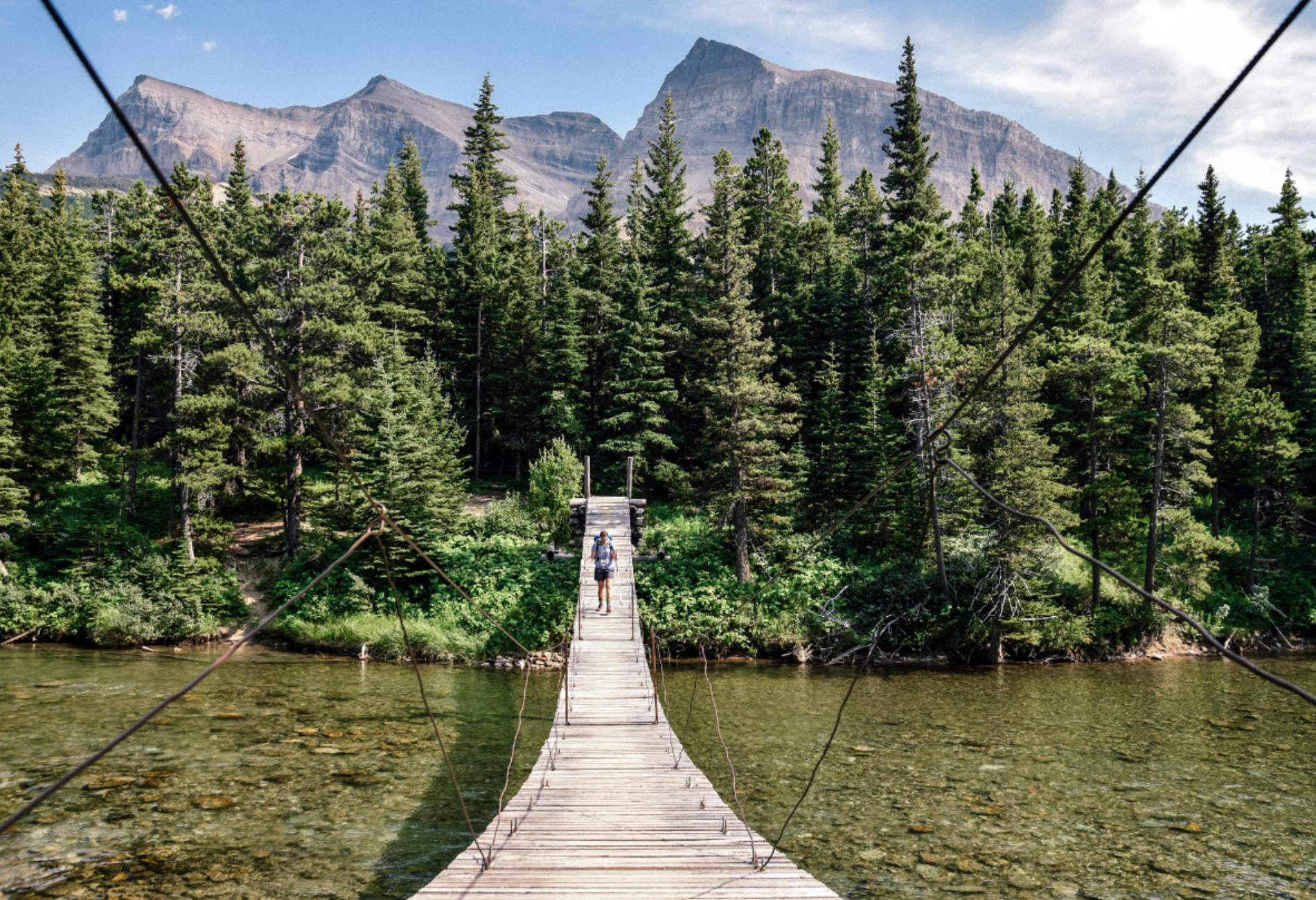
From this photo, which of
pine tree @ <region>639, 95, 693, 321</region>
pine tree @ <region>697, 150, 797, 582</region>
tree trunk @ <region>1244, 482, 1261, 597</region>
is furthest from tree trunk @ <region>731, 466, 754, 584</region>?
tree trunk @ <region>1244, 482, 1261, 597</region>

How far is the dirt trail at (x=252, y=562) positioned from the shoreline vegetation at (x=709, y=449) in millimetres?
189

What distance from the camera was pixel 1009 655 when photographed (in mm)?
23047

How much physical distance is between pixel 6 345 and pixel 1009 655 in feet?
135

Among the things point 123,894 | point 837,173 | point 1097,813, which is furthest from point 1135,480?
point 837,173

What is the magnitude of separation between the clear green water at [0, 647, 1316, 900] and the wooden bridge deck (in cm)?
244

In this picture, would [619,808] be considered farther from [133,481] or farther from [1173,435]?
[133,481]

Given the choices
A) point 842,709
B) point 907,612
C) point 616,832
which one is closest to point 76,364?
point 907,612

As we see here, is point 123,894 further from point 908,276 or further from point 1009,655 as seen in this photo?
point 908,276

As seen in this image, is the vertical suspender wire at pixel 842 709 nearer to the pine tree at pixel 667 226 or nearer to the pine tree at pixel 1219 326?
the pine tree at pixel 1219 326

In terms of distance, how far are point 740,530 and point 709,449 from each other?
306 cm

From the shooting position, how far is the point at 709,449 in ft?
82.8

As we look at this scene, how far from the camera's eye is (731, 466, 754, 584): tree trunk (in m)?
24.5

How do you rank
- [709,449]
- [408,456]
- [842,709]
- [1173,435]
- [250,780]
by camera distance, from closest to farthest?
1. [842,709]
2. [250,780]
3. [1173,435]
4. [408,456]
5. [709,449]

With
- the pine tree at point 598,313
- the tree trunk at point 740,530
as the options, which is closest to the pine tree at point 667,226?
the pine tree at point 598,313
